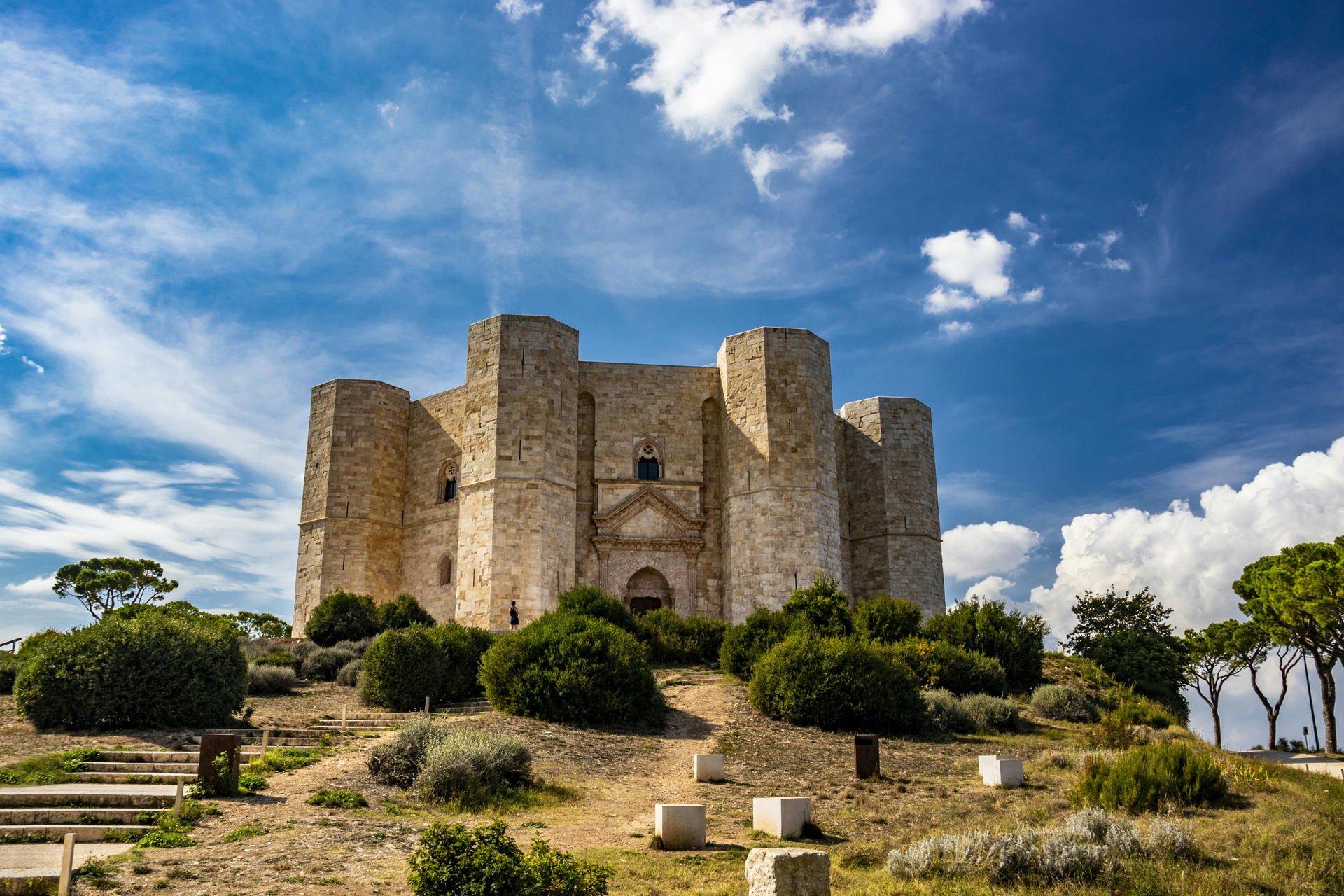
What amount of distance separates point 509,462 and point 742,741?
13.7 metres

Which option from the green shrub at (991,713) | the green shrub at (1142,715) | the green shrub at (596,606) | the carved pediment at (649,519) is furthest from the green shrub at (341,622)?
the green shrub at (1142,715)

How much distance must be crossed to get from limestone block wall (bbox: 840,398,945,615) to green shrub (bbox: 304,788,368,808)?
76.3 ft

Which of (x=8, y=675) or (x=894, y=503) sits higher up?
(x=894, y=503)

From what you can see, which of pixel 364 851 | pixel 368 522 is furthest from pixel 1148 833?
pixel 368 522

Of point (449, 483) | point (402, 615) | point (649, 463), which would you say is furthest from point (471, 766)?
point (449, 483)

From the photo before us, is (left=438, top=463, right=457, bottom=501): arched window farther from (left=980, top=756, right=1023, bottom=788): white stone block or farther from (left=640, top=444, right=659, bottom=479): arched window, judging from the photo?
(left=980, top=756, right=1023, bottom=788): white stone block

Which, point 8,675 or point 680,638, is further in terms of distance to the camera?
point 680,638

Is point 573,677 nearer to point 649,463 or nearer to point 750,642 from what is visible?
point 750,642

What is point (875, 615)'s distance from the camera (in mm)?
21188

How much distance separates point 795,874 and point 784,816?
272 centimetres

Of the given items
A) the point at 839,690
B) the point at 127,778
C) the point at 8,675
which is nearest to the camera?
the point at 127,778

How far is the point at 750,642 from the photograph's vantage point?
19344mm

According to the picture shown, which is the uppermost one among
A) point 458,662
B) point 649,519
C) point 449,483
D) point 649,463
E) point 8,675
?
point 649,463

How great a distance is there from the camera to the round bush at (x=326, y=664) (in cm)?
2102
